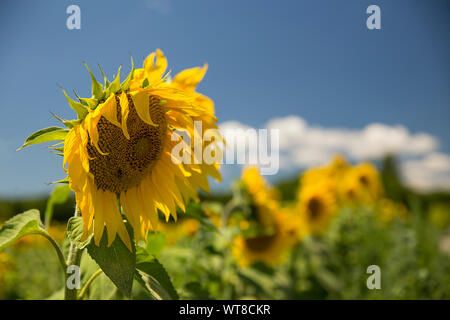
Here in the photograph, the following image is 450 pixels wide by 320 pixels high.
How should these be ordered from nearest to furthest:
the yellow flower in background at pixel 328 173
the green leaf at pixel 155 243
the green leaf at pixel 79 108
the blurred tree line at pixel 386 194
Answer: the green leaf at pixel 79 108
the green leaf at pixel 155 243
the yellow flower in background at pixel 328 173
the blurred tree line at pixel 386 194

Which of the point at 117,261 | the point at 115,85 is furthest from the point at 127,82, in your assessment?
the point at 117,261

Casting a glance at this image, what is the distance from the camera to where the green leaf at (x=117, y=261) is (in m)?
1.03

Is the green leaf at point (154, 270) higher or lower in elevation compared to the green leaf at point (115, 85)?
lower

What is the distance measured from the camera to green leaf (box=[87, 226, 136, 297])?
103cm

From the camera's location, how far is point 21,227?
1.16 meters

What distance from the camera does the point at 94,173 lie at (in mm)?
1257

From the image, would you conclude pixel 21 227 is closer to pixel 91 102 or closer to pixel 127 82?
pixel 91 102

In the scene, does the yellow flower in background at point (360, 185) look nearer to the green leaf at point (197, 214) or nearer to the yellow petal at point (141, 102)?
the green leaf at point (197, 214)

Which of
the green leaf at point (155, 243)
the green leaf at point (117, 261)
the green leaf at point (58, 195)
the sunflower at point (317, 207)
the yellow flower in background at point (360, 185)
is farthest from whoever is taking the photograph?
the yellow flower in background at point (360, 185)

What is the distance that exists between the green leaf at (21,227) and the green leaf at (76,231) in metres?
0.12

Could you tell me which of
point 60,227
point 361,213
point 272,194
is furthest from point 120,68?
point 361,213

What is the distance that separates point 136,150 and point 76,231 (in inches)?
13.3

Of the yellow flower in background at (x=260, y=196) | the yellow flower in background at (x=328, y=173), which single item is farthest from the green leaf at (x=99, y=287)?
the yellow flower in background at (x=328, y=173)
